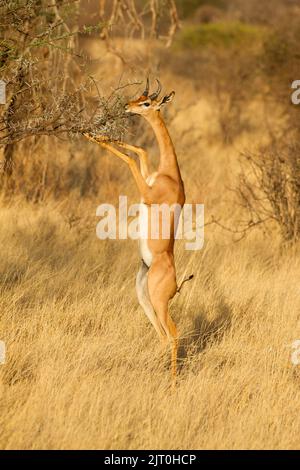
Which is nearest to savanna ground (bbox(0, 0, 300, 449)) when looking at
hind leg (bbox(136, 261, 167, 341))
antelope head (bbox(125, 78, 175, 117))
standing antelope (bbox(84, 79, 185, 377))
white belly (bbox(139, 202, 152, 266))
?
hind leg (bbox(136, 261, 167, 341))

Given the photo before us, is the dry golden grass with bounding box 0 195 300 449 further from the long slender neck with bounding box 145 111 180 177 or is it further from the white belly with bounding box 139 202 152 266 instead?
the long slender neck with bounding box 145 111 180 177

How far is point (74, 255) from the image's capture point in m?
6.79

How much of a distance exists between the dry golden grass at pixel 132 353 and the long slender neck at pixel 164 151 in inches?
40.2

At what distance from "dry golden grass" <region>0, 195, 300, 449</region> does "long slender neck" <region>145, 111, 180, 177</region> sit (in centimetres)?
102

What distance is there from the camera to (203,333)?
5.43m

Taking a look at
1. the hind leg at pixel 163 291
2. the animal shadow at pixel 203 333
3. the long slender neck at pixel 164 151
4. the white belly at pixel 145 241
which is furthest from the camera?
the animal shadow at pixel 203 333

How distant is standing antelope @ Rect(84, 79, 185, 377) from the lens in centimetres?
471

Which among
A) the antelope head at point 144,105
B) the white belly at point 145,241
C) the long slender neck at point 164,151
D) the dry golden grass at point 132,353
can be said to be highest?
the antelope head at point 144,105

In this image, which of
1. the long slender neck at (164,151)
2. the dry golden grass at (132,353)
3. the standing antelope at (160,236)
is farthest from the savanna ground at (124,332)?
the long slender neck at (164,151)

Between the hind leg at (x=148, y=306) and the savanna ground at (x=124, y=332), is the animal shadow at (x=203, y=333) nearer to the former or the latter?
the savanna ground at (x=124, y=332)

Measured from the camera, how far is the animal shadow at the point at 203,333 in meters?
5.16

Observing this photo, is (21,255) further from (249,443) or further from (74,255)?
(249,443)
